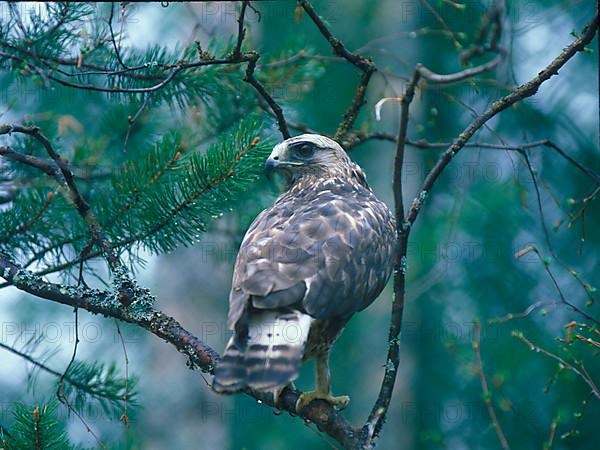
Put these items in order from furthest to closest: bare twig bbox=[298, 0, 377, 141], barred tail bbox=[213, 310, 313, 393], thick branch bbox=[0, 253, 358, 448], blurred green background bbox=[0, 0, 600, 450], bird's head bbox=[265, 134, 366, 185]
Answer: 1. blurred green background bbox=[0, 0, 600, 450]
2. bird's head bbox=[265, 134, 366, 185]
3. bare twig bbox=[298, 0, 377, 141]
4. thick branch bbox=[0, 253, 358, 448]
5. barred tail bbox=[213, 310, 313, 393]

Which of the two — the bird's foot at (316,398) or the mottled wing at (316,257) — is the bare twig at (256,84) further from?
the bird's foot at (316,398)

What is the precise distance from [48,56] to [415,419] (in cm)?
511

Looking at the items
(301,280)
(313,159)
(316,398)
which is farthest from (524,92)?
(316,398)

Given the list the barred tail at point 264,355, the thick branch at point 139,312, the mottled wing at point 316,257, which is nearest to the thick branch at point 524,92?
the mottled wing at point 316,257

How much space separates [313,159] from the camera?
3.25 m

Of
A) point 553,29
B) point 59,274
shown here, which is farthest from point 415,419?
point 59,274

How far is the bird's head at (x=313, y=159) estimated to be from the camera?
3176mm

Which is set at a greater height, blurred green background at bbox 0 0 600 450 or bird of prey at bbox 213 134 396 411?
blurred green background at bbox 0 0 600 450

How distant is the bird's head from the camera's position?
3.18m

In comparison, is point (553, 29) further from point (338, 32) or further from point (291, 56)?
point (291, 56)

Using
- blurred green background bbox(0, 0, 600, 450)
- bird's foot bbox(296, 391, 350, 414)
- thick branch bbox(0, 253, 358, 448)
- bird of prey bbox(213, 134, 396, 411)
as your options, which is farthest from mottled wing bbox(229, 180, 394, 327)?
blurred green background bbox(0, 0, 600, 450)

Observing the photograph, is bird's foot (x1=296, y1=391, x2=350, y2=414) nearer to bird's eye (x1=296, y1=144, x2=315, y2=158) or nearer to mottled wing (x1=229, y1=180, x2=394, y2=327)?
mottled wing (x1=229, y1=180, x2=394, y2=327)

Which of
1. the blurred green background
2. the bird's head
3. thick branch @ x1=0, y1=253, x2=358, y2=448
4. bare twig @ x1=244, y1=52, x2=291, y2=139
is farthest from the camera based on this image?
the blurred green background

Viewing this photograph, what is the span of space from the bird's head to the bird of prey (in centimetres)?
2
